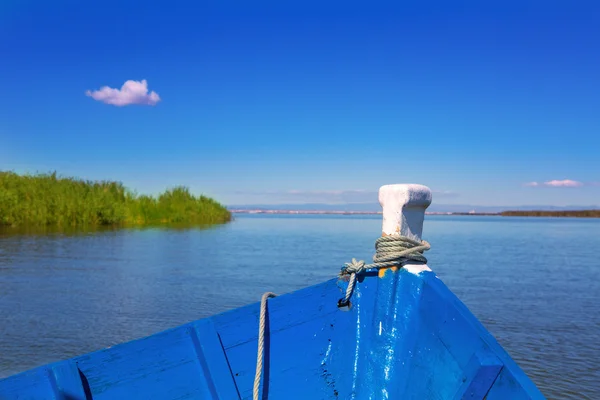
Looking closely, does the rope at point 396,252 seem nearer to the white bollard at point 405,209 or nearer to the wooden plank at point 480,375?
the white bollard at point 405,209

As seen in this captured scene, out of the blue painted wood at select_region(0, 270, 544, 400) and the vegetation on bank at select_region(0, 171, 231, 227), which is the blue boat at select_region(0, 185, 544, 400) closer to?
the blue painted wood at select_region(0, 270, 544, 400)

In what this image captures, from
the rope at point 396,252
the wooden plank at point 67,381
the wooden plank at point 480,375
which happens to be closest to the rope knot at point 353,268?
the rope at point 396,252

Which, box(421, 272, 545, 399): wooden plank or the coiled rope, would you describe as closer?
box(421, 272, 545, 399): wooden plank

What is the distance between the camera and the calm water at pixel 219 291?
19.4 ft

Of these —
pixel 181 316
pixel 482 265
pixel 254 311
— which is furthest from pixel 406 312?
pixel 482 265

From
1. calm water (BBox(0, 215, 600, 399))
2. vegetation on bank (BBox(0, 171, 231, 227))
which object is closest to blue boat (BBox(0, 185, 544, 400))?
calm water (BBox(0, 215, 600, 399))

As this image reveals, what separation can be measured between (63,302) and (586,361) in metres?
7.56

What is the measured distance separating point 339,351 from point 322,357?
80 millimetres

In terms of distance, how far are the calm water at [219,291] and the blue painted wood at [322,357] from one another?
335 centimetres

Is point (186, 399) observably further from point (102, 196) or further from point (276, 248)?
point (102, 196)

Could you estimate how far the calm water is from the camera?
5902 mm

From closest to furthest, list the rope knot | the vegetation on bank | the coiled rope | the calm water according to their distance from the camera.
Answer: the coiled rope → the rope knot → the calm water → the vegetation on bank

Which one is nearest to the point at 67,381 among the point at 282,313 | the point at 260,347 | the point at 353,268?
the point at 260,347

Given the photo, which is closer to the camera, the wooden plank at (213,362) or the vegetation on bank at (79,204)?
the wooden plank at (213,362)
